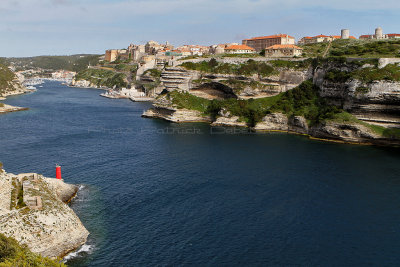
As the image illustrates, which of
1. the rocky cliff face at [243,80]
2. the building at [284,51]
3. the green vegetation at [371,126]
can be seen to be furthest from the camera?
the building at [284,51]

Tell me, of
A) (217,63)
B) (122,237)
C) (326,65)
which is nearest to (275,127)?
(326,65)

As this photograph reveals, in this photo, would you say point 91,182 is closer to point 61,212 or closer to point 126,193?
point 126,193

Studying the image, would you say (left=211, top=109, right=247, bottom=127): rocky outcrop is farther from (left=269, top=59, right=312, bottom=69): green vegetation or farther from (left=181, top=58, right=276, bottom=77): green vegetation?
(left=269, top=59, right=312, bottom=69): green vegetation

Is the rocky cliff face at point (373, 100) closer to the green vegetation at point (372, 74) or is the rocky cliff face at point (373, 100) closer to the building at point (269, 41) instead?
the green vegetation at point (372, 74)

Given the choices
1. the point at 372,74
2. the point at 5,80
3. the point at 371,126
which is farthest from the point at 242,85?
the point at 5,80

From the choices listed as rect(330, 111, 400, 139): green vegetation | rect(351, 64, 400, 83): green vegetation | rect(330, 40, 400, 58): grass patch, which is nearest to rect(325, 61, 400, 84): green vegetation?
rect(351, 64, 400, 83): green vegetation

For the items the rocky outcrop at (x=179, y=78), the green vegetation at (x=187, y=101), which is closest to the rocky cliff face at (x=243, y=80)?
the rocky outcrop at (x=179, y=78)
